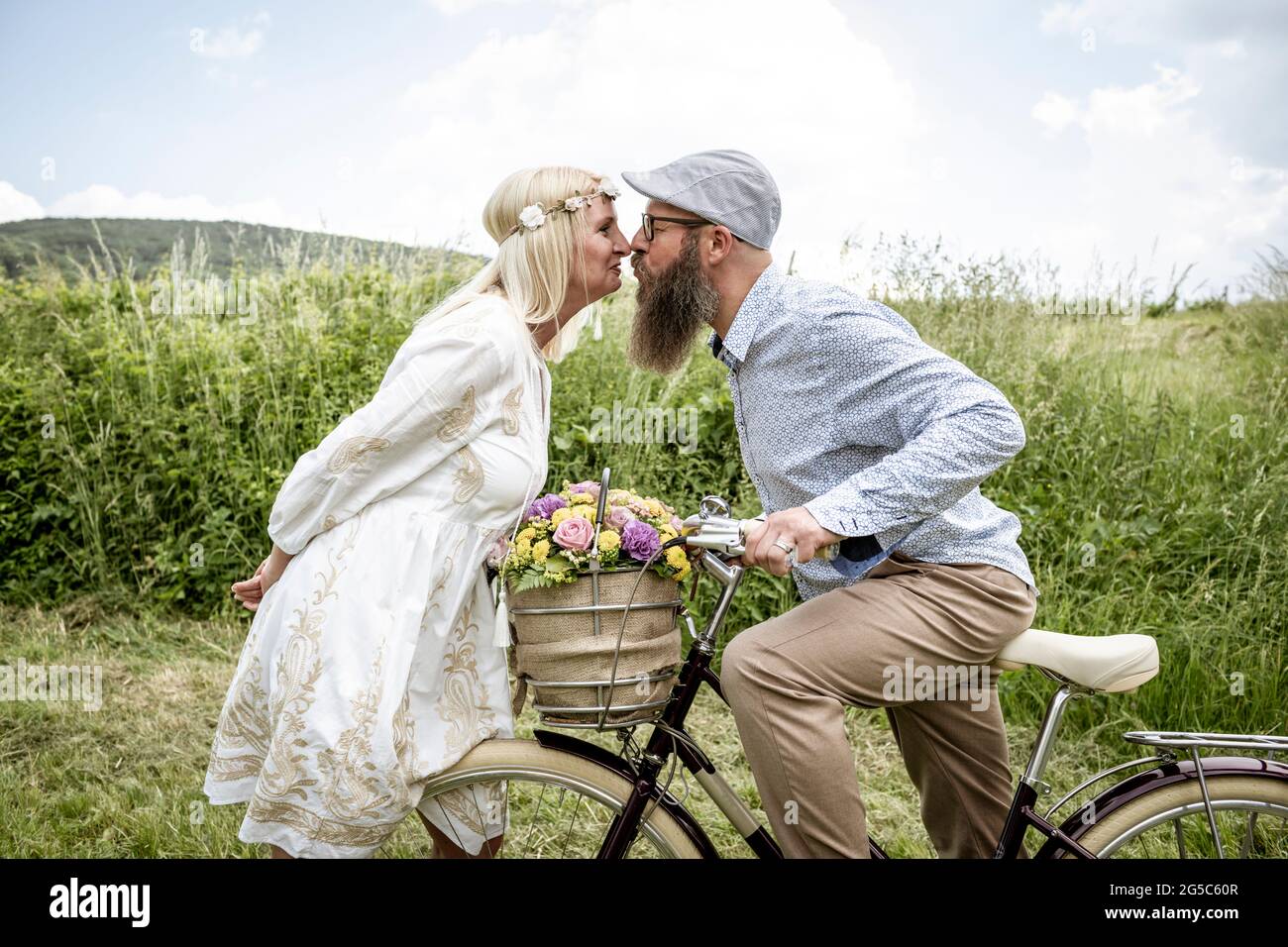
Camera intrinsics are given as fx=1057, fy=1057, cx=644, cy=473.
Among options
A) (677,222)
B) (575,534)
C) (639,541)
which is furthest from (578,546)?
(677,222)

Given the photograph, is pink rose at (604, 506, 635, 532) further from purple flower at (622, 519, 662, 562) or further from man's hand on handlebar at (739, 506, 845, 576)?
man's hand on handlebar at (739, 506, 845, 576)

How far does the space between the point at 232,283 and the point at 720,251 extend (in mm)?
6116

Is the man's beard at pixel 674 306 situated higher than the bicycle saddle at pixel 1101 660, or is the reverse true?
the man's beard at pixel 674 306

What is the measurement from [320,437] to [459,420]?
425 centimetres

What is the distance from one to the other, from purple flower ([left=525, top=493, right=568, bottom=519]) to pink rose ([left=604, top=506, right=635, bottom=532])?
0.12m

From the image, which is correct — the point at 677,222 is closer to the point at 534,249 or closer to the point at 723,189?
the point at 723,189

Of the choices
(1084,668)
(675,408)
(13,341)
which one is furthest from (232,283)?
(1084,668)

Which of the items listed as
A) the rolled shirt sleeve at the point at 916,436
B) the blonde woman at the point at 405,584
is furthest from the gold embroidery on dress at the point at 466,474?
the rolled shirt sleeve at the point at 916,436

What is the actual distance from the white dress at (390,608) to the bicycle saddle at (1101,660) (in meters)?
1.23

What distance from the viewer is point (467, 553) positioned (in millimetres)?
2443

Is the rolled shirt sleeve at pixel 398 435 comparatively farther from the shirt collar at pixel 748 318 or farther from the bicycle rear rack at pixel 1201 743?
the bicycle rear rack at pixel 1201 743

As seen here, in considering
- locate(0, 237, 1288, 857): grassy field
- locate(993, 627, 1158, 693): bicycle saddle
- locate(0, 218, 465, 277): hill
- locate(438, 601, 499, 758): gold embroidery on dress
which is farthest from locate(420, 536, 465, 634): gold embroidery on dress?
locate(0, 218, 465, 277): hill

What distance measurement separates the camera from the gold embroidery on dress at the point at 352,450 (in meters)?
2.32
